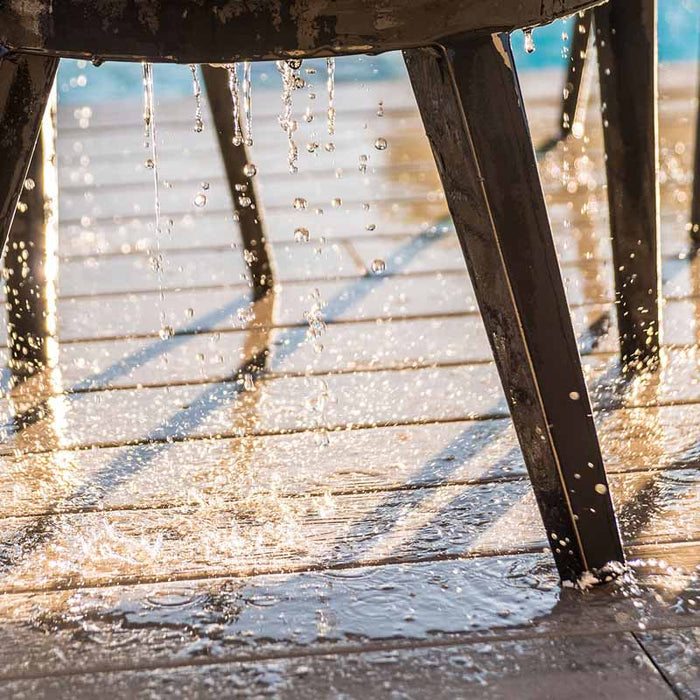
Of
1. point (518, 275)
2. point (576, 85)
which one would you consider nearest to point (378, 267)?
point (576, 85)

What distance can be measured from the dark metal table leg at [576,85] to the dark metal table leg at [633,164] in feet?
2.62

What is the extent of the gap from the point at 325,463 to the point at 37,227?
17.1 inches

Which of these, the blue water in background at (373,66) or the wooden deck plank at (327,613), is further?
the blue water in background at (373,66)

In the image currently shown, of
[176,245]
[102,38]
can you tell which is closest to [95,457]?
[102,38]

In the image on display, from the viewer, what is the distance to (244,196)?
→ 142 cm

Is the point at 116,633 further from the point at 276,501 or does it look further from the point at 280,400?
the point at 280,400

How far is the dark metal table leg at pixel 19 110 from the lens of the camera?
68 centimetres

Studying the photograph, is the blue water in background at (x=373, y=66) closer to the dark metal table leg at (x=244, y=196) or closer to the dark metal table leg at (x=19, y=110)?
the dark metal table leg at (x=244, y=196)

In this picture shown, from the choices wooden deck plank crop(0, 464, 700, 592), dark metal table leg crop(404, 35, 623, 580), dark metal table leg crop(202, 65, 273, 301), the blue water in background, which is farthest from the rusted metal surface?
the blue water in background

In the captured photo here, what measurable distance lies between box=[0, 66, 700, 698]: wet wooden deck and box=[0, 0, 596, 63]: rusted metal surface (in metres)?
0.33

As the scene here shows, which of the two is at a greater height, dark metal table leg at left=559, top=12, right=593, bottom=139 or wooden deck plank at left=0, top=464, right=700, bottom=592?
dark metal table leg at left=559, top=12, right=593, bottom=139

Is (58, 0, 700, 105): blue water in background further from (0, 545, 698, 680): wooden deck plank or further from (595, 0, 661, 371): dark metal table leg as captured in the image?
(0, 545, 698, 680): wooden deck plank

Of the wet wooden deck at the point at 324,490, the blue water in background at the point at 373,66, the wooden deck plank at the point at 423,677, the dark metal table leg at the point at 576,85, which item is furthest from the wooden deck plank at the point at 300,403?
the blue water in background at the point at 373,66

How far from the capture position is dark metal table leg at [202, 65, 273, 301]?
1.42m
